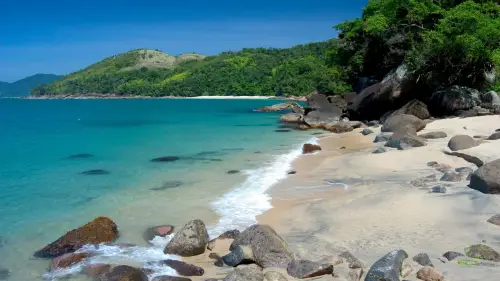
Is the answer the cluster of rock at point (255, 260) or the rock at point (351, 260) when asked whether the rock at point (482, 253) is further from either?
the rock at point (351, 260)

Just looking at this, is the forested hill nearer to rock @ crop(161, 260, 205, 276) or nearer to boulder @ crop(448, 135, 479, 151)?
boulder @ crop(448, 135, 479, 151)

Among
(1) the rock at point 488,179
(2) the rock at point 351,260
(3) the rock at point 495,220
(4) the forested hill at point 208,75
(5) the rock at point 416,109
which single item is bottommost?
(2) the rock at point 351,260

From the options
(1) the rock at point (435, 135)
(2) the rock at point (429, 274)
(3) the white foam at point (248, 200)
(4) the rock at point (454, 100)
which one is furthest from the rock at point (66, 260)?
(4) the rock at point (454, 100)

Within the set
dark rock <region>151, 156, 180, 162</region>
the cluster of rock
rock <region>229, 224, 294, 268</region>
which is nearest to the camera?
the cluster of rock

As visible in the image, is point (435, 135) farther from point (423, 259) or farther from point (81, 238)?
point (81, 238)

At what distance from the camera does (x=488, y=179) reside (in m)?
7.76

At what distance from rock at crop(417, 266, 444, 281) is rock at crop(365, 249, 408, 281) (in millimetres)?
249

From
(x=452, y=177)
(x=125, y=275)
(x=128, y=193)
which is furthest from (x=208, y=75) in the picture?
(x=125, y=275)

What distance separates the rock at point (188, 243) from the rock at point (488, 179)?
5.18m

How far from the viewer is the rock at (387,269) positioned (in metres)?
4.95

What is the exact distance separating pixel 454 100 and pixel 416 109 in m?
1.97

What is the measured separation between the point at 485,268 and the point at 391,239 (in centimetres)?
162

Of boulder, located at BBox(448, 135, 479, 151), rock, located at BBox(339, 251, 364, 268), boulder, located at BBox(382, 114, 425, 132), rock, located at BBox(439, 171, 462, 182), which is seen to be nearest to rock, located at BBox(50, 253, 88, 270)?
rock, located at BBox(339, 251, 364, 268)

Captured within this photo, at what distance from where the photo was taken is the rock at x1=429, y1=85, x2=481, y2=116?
2187cm
